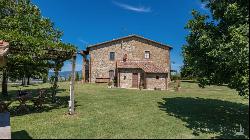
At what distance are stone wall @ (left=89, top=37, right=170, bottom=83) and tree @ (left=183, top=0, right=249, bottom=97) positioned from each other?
2484cm

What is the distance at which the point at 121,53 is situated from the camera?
148ft

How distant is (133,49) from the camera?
4509 centimetres

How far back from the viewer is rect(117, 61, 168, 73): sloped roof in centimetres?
4131

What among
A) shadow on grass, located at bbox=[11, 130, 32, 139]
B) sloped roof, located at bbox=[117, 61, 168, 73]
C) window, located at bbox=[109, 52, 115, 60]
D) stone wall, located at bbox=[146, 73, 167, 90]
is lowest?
shadow on grass, located at bbox=[11, 130, 32, 139]

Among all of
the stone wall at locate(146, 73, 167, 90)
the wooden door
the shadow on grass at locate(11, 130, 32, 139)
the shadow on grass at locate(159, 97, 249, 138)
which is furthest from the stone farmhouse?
the shadow on grass at locate(11, 130, 32, 139)

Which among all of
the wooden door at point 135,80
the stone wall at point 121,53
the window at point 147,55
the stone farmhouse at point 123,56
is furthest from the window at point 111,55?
the wooden door at point 135,80

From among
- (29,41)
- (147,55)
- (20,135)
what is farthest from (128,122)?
(147,55)

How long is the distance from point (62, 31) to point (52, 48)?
1236cm

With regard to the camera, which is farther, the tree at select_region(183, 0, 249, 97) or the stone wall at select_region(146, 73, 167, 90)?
the stone wall at select_region(146, 73, 167, 90)

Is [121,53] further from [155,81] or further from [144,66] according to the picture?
[155,81]

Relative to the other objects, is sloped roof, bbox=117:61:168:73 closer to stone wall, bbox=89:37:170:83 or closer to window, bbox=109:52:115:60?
stone wall, bbox=89:37:170:83

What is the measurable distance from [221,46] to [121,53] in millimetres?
30293

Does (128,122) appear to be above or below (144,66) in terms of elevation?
below

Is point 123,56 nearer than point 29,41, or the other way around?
point 29,41
